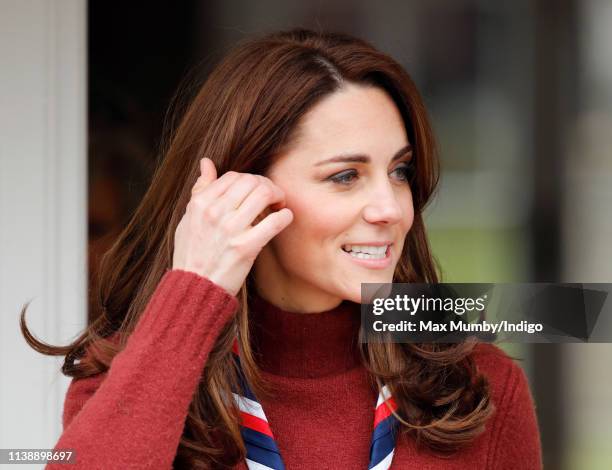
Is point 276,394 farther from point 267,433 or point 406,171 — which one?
point 406,171

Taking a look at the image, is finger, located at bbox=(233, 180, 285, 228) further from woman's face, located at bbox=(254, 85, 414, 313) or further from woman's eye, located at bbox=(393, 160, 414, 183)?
woman's eye, located at bbox=(393, 160, 414, 183)

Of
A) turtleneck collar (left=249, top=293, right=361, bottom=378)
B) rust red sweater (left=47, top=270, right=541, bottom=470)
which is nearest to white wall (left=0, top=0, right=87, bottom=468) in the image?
rust red sweater (left=47, top=270, right=541, bottom=470)

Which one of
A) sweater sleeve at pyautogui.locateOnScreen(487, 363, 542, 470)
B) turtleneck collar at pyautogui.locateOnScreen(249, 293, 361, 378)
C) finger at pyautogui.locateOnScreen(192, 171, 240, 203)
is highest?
finger at pyautogui.locateOnScreen(192, 171, 240, 203)

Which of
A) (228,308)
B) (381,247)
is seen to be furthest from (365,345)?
(228,308)

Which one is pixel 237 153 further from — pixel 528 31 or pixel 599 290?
pixel 528 31

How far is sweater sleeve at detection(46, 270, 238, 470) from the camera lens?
1.38 meters

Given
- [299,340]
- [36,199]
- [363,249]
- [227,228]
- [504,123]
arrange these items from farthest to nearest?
1. [504,123]
2. [36,199]
3. [299,340]
4. [363,249]
5. [227,228]

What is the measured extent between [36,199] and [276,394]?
0.85 meters

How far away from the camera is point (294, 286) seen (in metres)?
1.73

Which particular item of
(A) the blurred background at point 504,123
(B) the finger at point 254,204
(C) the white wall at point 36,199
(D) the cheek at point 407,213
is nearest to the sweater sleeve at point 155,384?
(B) the finger at point 254,204

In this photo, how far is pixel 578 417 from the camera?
2920 mm

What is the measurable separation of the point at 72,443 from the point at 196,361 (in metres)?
0.22

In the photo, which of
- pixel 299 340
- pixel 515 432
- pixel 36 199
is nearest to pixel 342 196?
pixel 299 340

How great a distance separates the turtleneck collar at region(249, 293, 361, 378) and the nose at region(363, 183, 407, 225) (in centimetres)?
23
